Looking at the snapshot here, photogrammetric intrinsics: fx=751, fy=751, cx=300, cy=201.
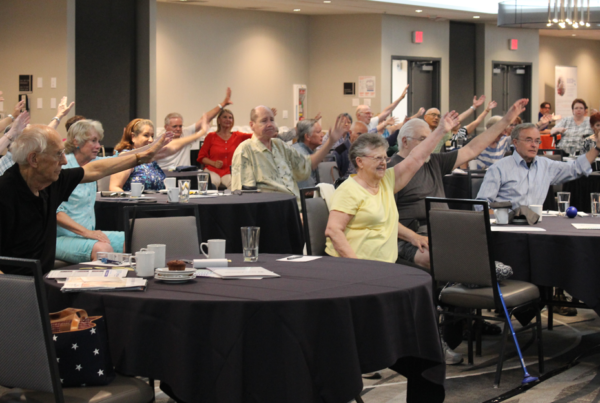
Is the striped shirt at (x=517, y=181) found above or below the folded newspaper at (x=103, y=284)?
above

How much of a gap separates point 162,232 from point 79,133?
46.2 inches

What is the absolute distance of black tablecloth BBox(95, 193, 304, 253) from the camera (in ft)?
17.5

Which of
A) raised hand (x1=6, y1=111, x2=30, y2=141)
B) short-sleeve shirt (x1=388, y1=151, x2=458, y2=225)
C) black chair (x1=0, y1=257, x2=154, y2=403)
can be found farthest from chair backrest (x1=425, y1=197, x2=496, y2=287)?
raised hand (x1=6, y1=111, x2=30, y2=141)

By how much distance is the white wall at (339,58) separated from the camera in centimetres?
1501

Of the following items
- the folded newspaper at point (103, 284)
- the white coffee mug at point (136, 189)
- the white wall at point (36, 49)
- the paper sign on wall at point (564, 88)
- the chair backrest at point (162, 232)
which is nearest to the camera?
the folded newspaper at point (103, 284)

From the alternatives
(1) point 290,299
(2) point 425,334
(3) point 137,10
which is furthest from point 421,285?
(3) point 137,10

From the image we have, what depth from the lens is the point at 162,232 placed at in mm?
3746

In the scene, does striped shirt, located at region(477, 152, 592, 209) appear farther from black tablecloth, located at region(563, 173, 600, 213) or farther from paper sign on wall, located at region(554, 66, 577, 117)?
paper sign on wall, located at region(554, 66, 577, 117)

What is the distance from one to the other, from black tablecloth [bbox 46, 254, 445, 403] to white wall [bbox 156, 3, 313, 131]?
1088cm

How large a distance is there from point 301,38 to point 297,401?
13.4m

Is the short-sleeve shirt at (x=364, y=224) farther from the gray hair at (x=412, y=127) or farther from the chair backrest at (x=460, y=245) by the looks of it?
the gray hair at (x=412, y=127)

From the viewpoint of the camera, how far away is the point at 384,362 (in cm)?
257

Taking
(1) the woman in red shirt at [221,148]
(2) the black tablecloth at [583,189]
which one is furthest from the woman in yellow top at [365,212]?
(1) the woman in red shirt at [221,148]

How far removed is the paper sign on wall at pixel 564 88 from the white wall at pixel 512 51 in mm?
1802
